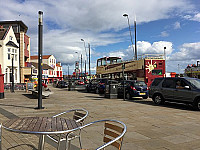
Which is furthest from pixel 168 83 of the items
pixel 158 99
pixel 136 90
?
pixel 136 90

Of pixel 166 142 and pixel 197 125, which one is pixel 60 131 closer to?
pixel 166 142

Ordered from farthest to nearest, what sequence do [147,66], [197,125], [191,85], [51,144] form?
[147,66]
[191,85]
[197,125]
[51,144]

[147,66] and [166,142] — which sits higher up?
[147,66]

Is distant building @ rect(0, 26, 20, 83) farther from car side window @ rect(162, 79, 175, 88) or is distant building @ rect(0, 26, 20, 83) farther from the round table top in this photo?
the round table top

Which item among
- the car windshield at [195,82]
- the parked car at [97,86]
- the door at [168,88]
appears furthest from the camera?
the parked car at [97,86]

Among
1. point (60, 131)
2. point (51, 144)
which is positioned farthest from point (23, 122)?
point (51, 144)

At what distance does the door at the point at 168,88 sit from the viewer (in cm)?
1253

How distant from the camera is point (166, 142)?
213 inches

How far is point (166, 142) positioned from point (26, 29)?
4762 cm

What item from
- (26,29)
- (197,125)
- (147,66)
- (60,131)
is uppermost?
(26,29)

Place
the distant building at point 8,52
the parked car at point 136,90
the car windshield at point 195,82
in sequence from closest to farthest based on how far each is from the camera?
the car windshield at point 195,82 → the parked car at point 136,90 → the distant building at point 8,52

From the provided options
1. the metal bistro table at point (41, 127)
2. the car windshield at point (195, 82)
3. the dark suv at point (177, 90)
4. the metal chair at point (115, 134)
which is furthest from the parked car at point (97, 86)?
the metal chair at point (115, 134)

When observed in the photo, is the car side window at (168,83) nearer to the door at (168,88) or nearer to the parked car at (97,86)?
the door at (168,88)

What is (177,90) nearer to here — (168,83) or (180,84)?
(180,84)
